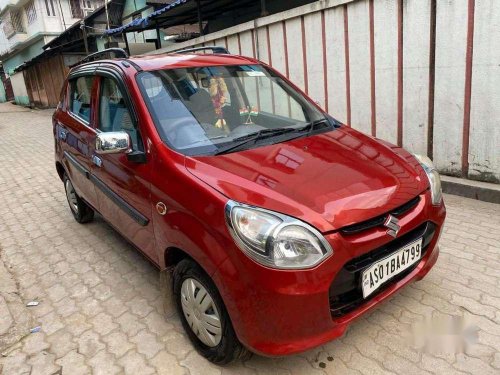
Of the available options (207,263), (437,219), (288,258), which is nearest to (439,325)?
(437,219)

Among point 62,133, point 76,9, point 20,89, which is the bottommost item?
point 20,89

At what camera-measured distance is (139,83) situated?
9.36 ft

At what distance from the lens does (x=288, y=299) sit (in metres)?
1.87

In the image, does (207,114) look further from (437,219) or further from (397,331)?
(397,331)

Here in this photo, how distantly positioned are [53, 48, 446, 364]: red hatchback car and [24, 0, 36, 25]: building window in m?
30.6

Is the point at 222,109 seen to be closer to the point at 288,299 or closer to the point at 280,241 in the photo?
the point at 280,241

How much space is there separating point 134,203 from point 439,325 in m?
2.16

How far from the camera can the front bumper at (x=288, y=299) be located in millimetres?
1865

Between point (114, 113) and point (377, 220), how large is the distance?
7.09 feet

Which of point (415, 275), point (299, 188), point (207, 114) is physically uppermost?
point (207, 114)

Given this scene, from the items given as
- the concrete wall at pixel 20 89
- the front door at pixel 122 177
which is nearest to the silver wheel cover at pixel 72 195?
the front door at pixel 122 177

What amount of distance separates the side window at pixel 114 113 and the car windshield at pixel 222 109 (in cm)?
22

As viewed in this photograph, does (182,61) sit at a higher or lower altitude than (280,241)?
higher

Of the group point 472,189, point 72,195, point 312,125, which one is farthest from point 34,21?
point 472,189
